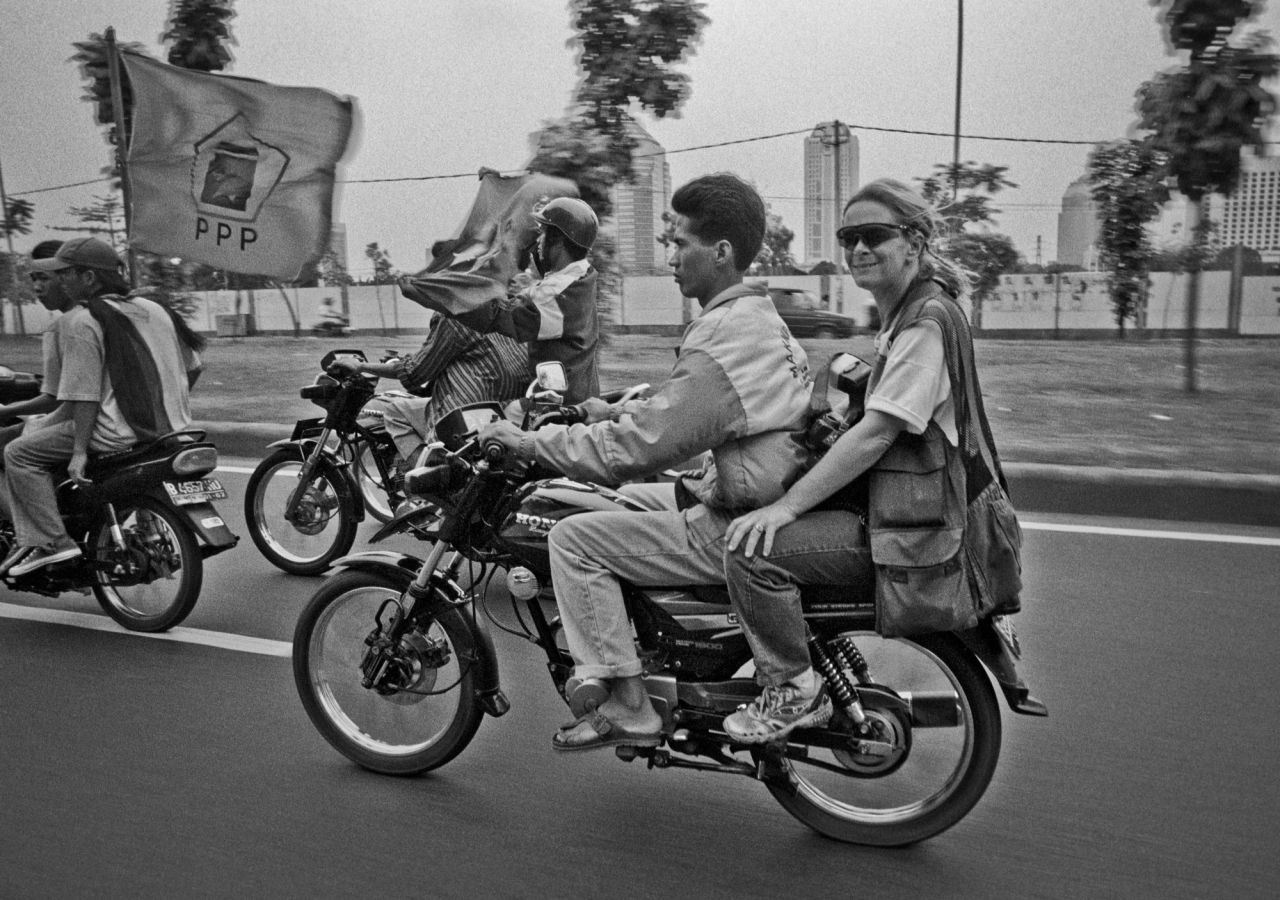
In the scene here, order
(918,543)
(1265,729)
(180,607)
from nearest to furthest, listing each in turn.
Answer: (918,543) → (1265,729) → (180,607)

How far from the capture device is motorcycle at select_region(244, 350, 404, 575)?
6.07 m

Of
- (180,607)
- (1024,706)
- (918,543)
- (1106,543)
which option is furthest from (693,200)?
(1106,543)

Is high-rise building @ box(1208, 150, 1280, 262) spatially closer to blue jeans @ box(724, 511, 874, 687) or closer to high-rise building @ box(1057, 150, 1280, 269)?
high-rise building @ box(1057, 150, 1280, 269)

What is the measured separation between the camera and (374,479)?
6.70m

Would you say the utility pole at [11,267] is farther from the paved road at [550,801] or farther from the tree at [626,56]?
the paved road at [550,801]

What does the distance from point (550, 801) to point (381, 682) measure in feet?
1.95

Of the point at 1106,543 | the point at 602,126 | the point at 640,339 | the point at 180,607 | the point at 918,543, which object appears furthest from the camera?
the point at 640,339

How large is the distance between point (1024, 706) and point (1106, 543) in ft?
11.9

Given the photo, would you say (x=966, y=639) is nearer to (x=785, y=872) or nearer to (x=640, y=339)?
(x=785, y=872)

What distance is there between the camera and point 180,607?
510 centimetres

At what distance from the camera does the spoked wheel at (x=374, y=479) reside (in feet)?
20.7

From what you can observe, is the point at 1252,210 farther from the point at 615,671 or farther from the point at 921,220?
the point at 615,671

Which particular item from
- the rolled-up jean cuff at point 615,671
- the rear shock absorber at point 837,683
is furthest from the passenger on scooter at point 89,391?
the rear shock absorber at point 837,683

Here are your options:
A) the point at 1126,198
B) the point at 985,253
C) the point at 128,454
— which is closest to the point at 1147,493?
the point at 128,454
